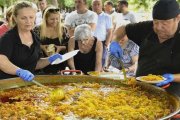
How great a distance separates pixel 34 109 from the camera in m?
2.71

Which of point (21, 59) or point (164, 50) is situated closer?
point (164, 50)

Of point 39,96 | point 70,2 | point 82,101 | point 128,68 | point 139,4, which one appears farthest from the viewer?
point 70,2

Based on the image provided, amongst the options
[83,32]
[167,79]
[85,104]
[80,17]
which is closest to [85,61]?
[83,32]

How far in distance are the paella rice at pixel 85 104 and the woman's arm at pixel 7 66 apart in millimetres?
191

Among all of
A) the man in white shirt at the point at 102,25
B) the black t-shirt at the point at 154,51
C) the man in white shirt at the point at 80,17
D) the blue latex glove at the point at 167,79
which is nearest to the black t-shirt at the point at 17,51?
the black t-shirt at the point at 154,51

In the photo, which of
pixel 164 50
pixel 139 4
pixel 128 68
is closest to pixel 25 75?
pixel 164 50

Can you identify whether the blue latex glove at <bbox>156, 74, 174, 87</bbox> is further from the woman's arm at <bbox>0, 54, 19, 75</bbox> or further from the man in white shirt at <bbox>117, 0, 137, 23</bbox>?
the man in white shirt at <bbox>117, 0, 137, 23</bbox>

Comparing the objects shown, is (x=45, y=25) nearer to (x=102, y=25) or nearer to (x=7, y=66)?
(x=7, y=66)

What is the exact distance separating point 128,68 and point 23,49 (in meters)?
1.86

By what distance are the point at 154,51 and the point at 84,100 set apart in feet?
2.92

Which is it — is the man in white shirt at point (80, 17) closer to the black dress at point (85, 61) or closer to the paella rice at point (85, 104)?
the black dress at point (85, 61)

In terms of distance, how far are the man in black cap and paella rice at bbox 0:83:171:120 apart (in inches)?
9.0

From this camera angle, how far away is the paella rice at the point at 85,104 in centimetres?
258

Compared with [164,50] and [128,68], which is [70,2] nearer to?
[128,68]
